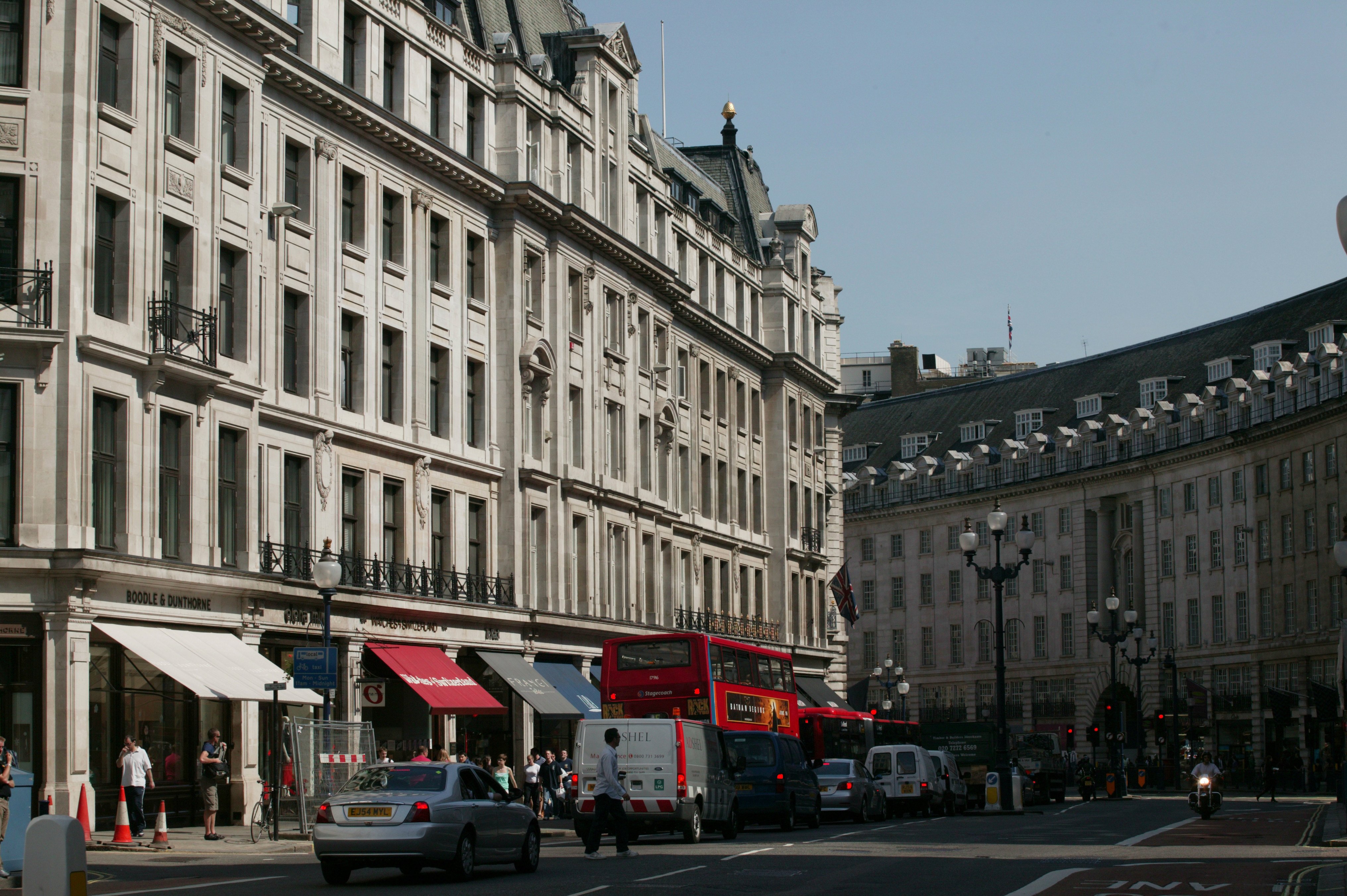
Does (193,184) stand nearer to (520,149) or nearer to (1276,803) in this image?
(520,149)

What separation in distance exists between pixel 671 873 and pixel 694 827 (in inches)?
363

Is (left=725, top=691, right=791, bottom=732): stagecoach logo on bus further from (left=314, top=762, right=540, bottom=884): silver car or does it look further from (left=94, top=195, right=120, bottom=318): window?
(left=314, top=762, right=540, bottom=884): silver car

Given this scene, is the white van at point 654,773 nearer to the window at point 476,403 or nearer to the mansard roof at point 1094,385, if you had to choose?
the window at point 476,403

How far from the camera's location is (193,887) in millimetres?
19922

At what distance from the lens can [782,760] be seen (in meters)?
37.5

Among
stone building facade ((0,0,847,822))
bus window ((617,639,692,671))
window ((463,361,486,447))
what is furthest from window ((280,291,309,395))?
bus window ((617,639,692,671))

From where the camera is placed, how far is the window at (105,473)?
31.9 m

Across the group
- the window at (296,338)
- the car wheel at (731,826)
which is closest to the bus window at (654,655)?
the car wheel at (731,826)

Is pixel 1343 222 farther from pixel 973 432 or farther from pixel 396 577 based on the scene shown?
pixel 973 432

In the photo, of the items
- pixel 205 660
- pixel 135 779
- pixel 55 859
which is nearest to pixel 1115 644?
pixel 205 660

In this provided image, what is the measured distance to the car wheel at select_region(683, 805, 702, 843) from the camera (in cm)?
3106

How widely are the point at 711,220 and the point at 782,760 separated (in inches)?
1496

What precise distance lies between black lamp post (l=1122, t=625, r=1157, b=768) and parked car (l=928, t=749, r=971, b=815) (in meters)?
15.3

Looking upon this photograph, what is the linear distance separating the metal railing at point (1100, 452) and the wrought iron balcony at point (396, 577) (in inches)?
1897
